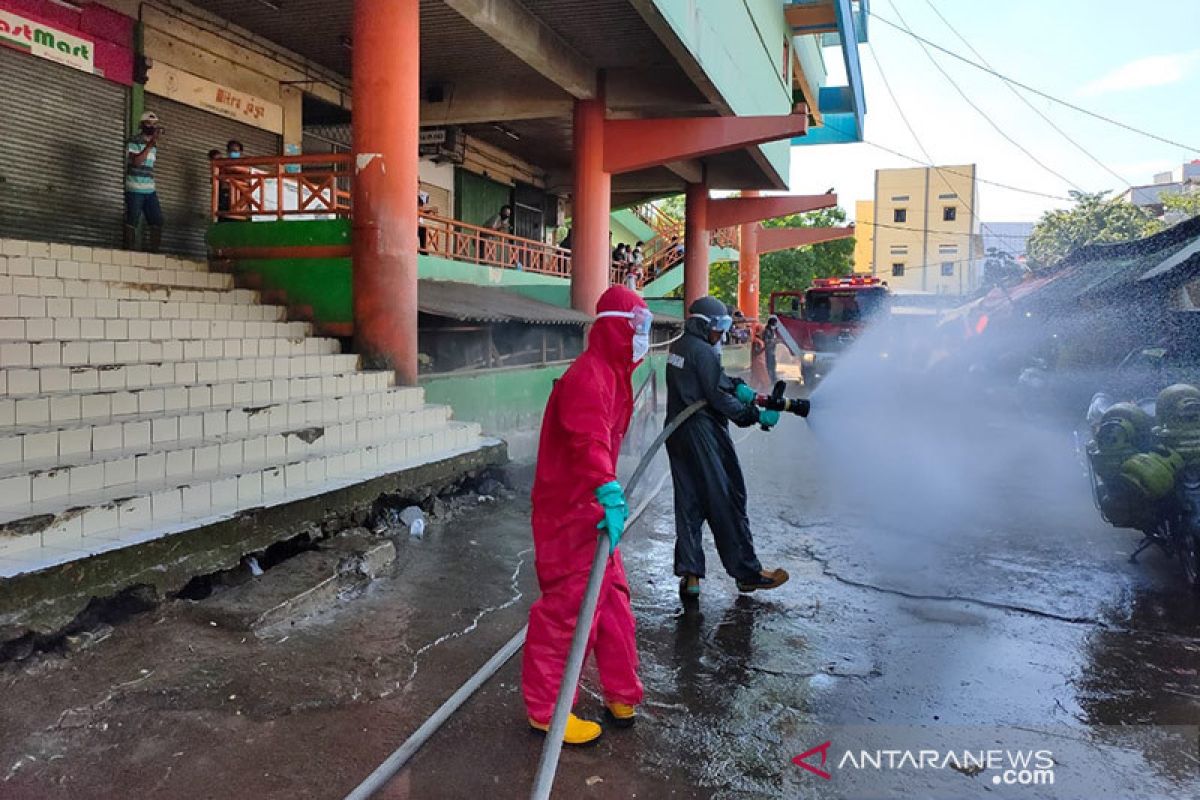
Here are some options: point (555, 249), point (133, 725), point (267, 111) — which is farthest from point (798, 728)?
point (555, 249)

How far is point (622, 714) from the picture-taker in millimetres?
3428

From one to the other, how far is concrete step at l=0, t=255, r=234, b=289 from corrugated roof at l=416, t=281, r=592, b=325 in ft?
6.81

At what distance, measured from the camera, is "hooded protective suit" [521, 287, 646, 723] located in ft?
10.6

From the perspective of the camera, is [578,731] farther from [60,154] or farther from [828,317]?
[828,317]

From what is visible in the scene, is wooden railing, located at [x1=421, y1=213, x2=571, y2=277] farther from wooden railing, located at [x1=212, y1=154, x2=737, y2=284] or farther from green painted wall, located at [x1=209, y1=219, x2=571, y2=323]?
green painted wall, located at [x1=209, y1=219, x2=571, y2=323]

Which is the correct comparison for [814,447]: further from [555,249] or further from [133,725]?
[133,725]

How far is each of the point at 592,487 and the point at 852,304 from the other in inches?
666

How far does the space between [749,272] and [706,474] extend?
24236mm

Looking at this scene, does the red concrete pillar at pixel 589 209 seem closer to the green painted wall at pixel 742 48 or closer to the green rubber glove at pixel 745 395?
the green painted wall at pixel 742 48

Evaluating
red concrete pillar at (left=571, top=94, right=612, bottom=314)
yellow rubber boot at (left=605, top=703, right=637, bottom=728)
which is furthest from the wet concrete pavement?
red concrete pillar at (left=571, top=94, right=612, bottom=314)

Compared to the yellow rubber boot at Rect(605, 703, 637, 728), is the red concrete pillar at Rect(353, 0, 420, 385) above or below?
above

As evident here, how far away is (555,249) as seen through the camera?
16312 millimetres

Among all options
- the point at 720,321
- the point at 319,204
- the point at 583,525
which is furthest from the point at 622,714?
the point at 319,204

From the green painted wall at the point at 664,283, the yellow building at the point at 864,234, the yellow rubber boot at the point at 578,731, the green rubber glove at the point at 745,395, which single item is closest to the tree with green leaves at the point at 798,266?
the green painted wall at the point at 664,283
